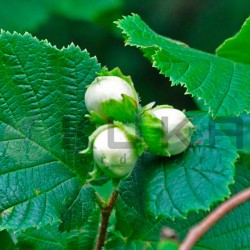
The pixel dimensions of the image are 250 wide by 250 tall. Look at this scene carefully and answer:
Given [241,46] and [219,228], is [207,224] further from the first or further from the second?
[241,46]

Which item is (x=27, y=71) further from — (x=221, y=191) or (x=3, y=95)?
(x=221, y=191)

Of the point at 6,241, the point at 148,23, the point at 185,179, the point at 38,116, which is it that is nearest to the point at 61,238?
the point at 6,241

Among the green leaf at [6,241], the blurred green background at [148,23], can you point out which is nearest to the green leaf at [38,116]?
the green leaf at [6,241]

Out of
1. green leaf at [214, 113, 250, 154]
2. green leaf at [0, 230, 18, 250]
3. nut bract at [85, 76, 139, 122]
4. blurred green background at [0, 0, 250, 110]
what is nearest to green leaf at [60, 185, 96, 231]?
green leaf at [0, 230, 18, 250]

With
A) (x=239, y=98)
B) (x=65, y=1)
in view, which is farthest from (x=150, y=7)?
(x=239, y=98)

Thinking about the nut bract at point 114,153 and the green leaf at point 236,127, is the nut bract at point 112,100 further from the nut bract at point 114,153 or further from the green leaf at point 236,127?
the green leaf at point 236,127
